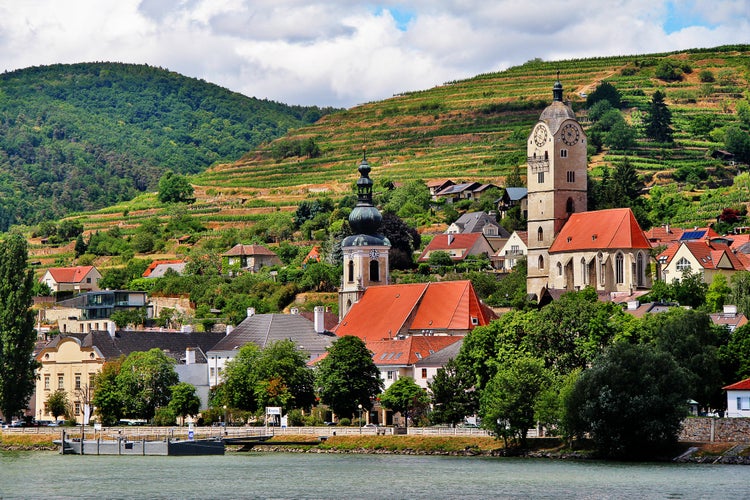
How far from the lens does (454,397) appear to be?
79688mm

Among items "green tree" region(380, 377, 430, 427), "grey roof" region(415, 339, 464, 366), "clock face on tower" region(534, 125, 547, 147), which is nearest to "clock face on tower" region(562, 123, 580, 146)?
"clock face on tower" region(534, 125, 547, 147)

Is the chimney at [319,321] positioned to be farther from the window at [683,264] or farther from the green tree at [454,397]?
the window at [683,264]

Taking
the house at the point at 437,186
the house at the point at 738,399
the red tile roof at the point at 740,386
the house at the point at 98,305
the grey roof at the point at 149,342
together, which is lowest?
the house at the point at 738,399

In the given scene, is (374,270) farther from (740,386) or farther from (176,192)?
(176,192)

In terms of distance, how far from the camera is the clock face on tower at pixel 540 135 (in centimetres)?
11442

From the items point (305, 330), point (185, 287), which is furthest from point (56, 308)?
point (305, 330)

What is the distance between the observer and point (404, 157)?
17550 centimetres

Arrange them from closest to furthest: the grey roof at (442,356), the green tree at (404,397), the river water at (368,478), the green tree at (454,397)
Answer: the river water at (368,478)
the green tree at (454,397)
the green tree at (404,397)
the grey roof at (442,356)

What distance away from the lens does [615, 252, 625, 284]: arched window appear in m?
107

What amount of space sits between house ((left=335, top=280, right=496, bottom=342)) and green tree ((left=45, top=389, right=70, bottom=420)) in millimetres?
17759

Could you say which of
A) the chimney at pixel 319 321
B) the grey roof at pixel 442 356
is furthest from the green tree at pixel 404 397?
the chimney at pixel 319 321

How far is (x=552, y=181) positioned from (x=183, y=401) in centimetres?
3692

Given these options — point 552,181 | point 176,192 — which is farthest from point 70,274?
point 552,181

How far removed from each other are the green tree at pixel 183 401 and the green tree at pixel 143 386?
0.79 m
